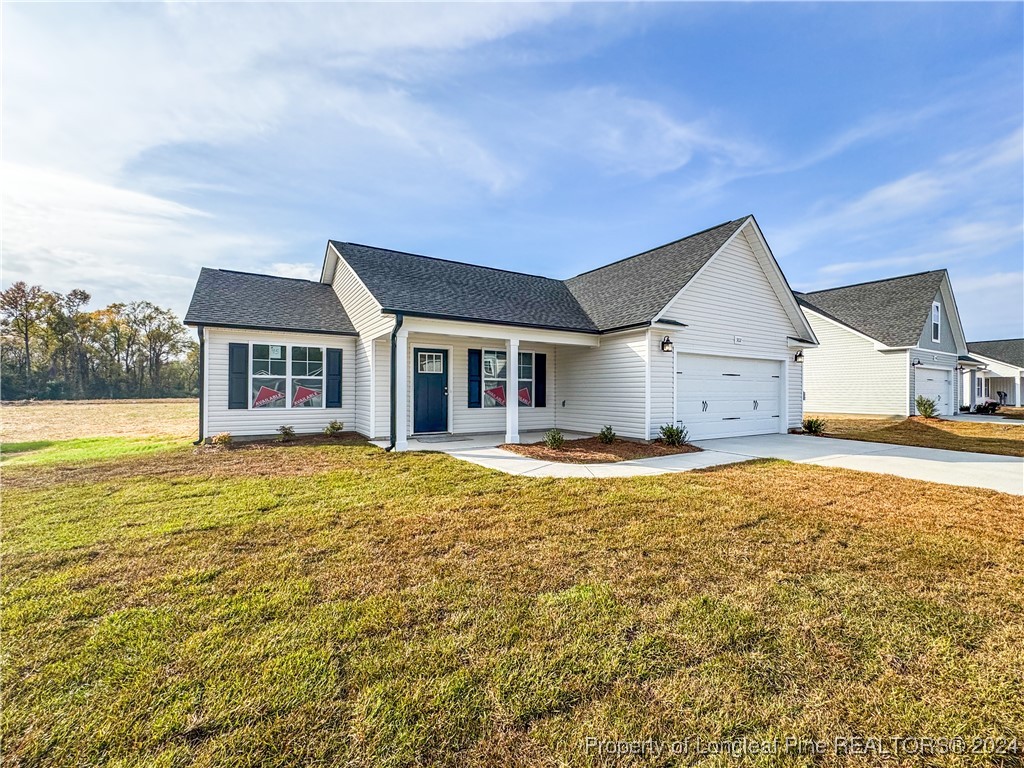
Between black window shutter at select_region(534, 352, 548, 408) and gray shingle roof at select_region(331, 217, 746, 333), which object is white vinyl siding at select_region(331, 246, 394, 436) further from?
black window shutter at select_region(534, 352, 548, 408)

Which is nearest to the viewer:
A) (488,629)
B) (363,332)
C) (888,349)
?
(488,629)

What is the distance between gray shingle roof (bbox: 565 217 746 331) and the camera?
10.5 meters

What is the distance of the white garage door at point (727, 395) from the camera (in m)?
10.7

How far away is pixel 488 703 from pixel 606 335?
32.2ft

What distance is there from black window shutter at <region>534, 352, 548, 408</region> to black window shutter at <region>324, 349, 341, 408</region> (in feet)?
18.3

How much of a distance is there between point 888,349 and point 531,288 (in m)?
16.7

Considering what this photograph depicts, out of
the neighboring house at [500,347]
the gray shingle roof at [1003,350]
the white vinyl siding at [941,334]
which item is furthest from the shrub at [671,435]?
the gray shingle roof at [1003,350]

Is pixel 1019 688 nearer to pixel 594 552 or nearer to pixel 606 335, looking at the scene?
pixel 594 552

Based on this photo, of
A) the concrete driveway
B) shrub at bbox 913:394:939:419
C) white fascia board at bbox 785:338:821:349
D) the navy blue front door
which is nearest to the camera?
the concrete driveway

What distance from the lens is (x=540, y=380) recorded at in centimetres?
1266

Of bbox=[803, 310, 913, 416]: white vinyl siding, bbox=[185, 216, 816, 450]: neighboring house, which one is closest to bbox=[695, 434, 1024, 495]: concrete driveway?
bbox=[185, 216, 816, 450]: neighboring house

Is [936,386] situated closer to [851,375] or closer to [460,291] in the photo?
[851,375]

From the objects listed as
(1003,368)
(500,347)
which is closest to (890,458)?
(500,347)

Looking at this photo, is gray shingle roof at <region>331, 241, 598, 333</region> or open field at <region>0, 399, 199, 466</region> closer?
open field at <region>0, 399, 199, 466</region>
